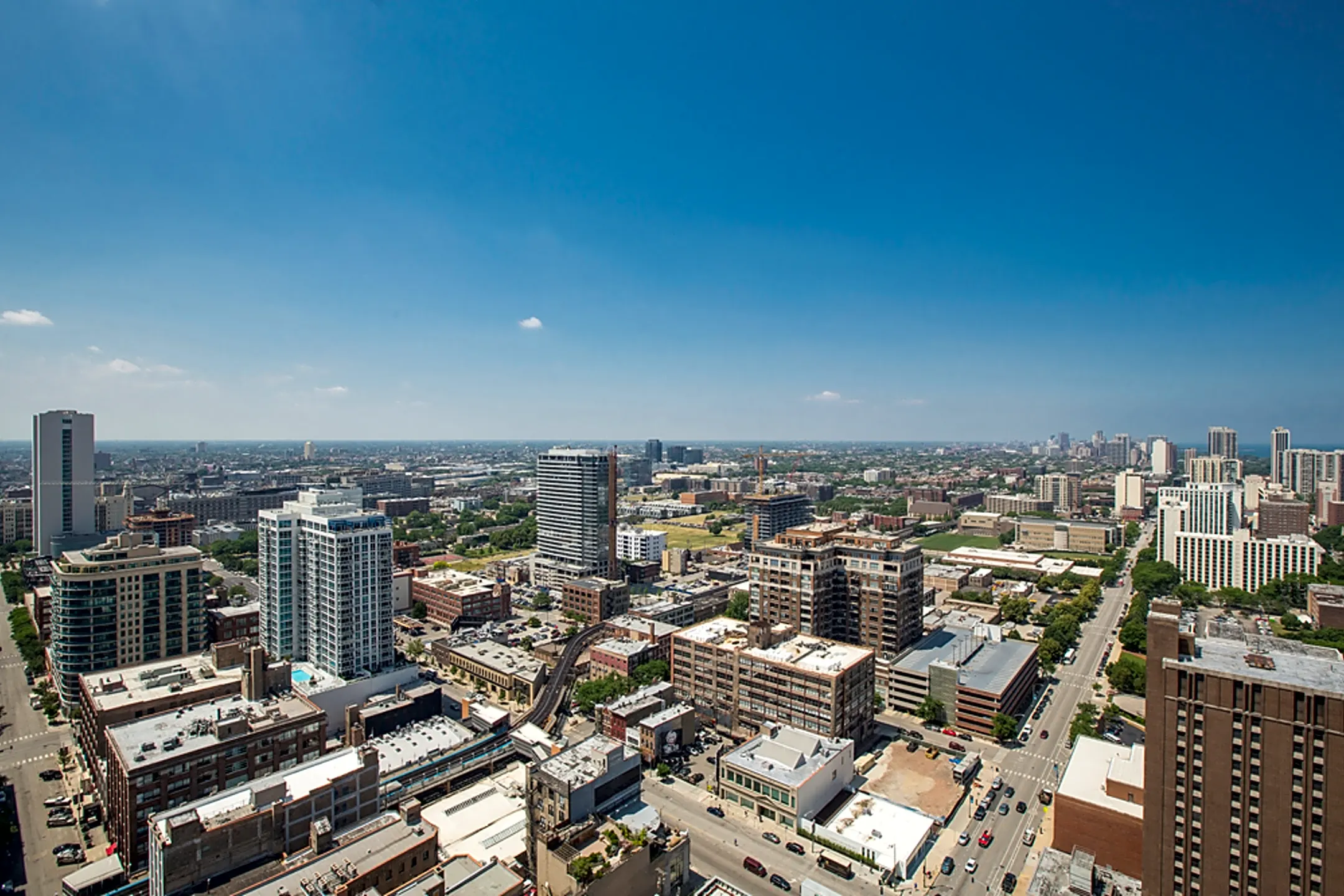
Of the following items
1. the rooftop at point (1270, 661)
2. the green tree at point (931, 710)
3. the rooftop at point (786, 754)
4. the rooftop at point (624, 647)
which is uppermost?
the rooftop at point (1270, 661)

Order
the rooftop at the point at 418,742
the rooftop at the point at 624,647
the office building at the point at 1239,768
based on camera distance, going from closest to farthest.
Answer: the office building at the point at 1239,768 → the rooftop at the point at 418,742 → the rooftop at the point at 624,647

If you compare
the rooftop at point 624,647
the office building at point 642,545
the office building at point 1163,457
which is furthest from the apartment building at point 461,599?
the office building at point 1163,457

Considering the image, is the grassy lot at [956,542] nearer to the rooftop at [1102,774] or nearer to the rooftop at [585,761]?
the rooftop at [1102,774]

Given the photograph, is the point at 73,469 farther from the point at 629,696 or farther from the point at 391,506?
the point at 629,696

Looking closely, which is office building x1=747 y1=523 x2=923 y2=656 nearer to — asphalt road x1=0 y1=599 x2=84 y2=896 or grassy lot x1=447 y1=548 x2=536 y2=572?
asphalt road x1=0 y1=599 x2=84 y2=896

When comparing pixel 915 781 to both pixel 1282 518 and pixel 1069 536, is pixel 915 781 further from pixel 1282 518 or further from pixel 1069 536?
pixel 1282 518

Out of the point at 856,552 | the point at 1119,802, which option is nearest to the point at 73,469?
the point at 856,552

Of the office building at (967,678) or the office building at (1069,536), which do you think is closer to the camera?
the office building at (967,678)

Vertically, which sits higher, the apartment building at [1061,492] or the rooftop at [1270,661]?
the rooftop at [1270,661]
